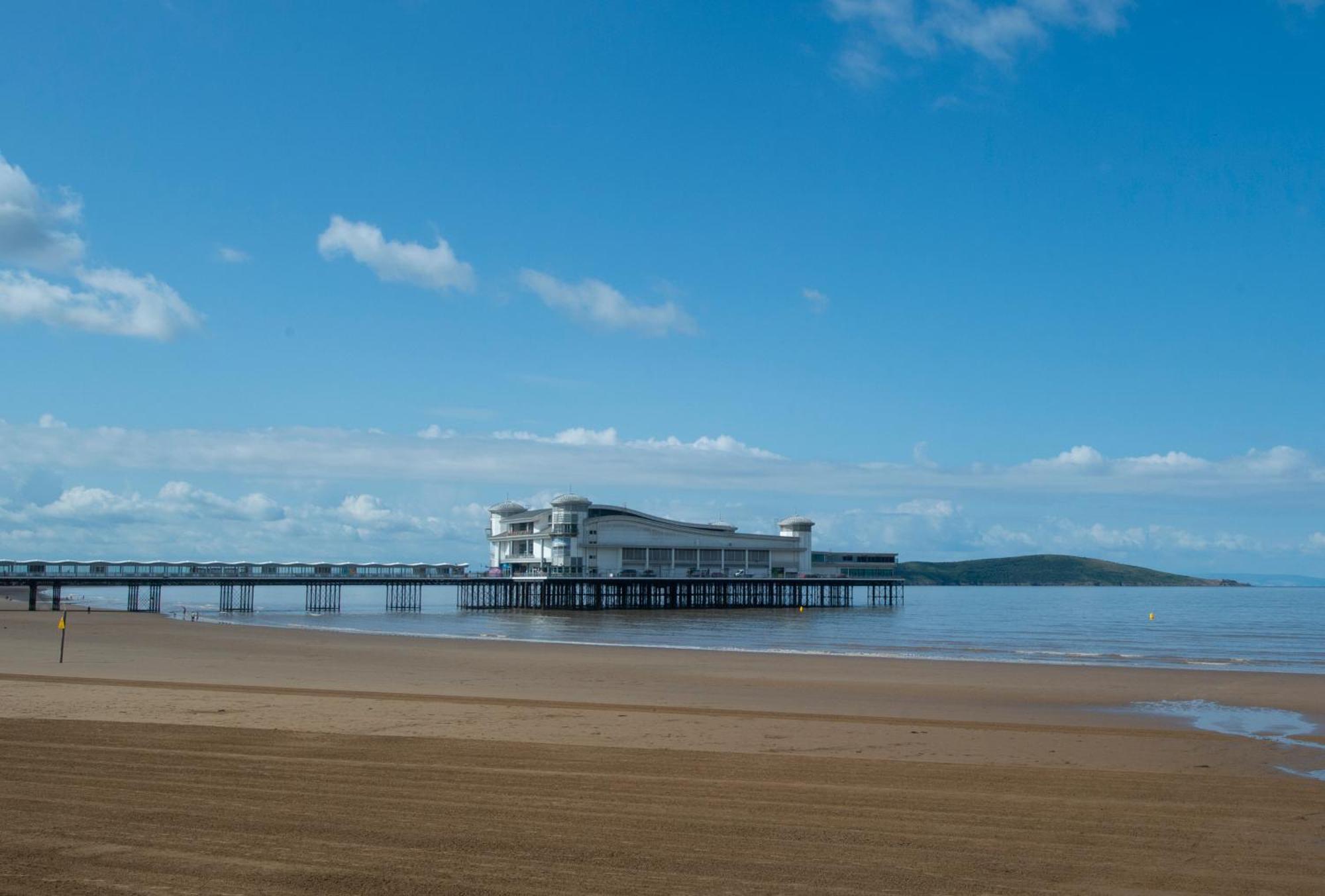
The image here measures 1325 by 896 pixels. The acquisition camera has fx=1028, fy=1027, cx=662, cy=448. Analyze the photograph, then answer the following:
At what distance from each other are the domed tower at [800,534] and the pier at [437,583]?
7.36ft

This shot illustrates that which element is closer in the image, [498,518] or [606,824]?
[606,824]

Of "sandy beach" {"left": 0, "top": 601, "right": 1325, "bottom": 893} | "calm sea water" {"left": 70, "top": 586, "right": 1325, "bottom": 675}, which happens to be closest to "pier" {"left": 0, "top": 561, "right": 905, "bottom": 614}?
"calm sea water" {"left": 70, "top": 586, "right": 1325, "bottom": 675}

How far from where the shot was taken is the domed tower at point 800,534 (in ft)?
309

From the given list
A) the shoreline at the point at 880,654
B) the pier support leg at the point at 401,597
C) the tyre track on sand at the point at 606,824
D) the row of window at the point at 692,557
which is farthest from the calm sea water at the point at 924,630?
the tyre track on sand at the point at 606,824

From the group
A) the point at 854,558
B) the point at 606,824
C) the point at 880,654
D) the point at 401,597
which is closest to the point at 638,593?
the point at 401,597

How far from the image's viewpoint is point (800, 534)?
95438mm

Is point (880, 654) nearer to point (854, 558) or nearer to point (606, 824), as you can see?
point (606, 824)

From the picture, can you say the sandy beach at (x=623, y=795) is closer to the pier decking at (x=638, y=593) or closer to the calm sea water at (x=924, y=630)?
the calm sea water at (x=924, y=630)

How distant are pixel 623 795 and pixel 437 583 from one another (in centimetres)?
7732

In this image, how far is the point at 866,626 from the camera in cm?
5981

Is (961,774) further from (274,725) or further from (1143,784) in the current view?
(274,725)

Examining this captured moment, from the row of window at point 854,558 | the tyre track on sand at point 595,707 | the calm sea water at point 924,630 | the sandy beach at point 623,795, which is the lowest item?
the calm sea water at point 924,630

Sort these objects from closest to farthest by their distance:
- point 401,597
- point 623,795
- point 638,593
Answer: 1. point 623,795
2. point 401,597
3. point 638,593

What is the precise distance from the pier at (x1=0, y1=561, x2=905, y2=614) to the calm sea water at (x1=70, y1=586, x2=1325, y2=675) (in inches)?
96.5
